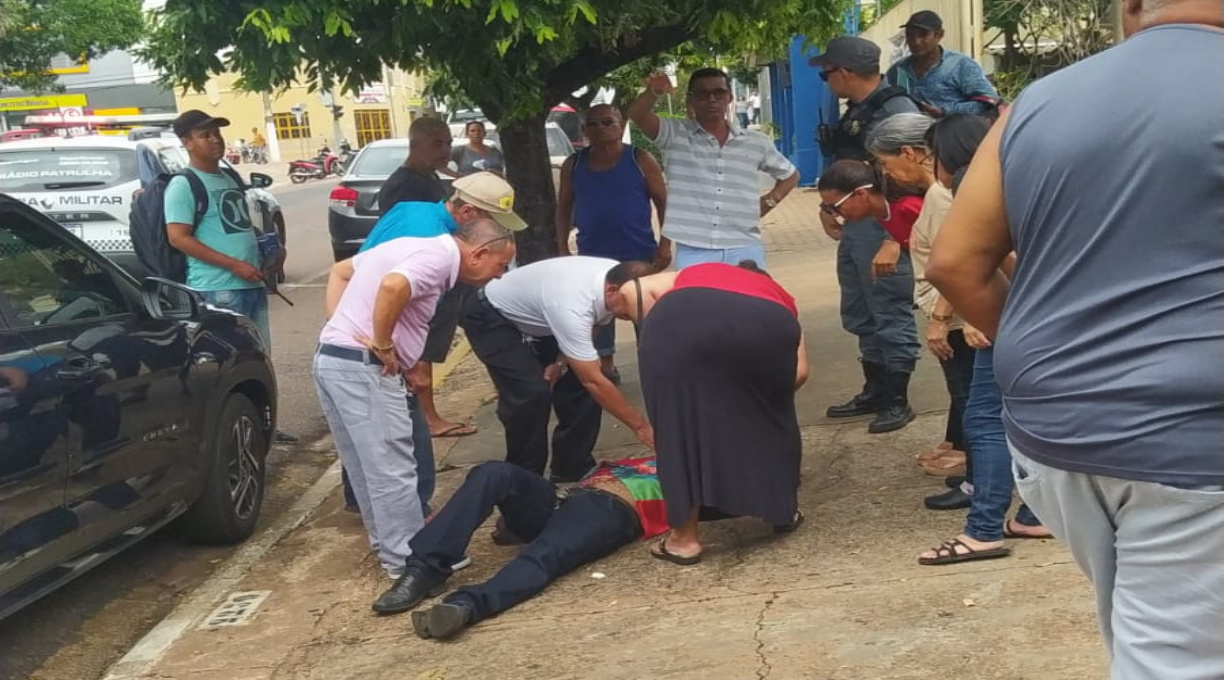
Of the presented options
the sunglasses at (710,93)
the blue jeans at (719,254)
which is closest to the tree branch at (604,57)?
the sunglasses at (710,93)

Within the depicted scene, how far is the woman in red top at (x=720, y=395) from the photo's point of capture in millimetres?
3865

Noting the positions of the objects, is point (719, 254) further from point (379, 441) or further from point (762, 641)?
point (762, 641)

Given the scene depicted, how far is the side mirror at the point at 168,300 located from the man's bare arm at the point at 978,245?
357cm

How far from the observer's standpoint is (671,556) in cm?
407

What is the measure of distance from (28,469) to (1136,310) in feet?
10.5

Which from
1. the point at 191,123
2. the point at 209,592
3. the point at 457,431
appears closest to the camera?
the point at 209,592

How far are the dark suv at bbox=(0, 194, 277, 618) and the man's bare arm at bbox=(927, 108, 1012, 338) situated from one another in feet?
9.31

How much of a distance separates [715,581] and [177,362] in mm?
2264

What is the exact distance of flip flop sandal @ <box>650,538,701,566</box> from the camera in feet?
13.3

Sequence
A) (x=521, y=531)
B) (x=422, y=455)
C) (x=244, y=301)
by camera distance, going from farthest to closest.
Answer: (x=244, y=301)
(x=422, y=455)
(x=521, y=531)

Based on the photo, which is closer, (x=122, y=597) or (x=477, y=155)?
(x=122, y=597)

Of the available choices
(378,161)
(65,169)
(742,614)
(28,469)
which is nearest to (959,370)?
(742,614)

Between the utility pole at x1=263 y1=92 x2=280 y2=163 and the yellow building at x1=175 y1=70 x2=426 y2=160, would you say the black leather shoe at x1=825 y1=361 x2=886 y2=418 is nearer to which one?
the utility pole at x1=263 y1=92 x2=280 y2=163

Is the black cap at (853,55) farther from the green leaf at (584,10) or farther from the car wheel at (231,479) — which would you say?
the car wheel at (231,479)
